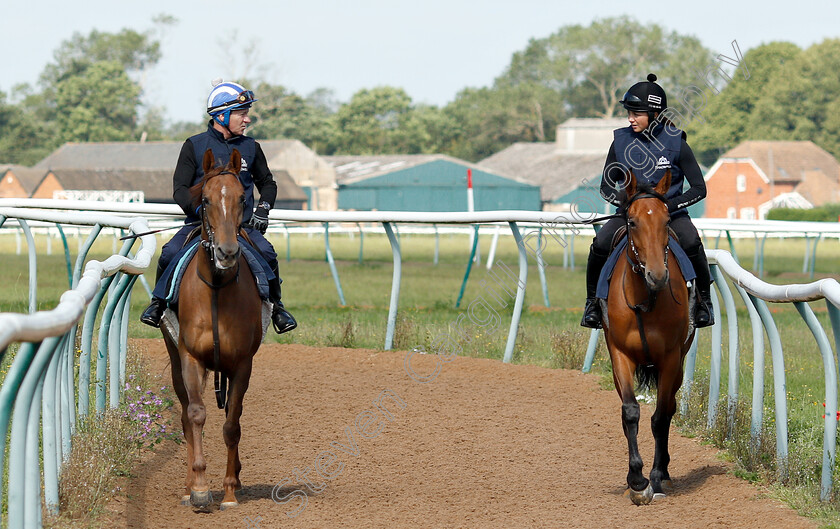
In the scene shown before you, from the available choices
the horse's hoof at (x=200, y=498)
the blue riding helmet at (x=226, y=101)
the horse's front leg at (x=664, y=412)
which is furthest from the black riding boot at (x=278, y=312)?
the horse's front leg at (x=664, y=412)

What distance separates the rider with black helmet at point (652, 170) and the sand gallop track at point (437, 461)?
1.06 m

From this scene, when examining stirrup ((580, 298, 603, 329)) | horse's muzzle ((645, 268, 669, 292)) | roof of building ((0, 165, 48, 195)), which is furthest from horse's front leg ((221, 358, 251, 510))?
roof of building ((0, 165, 48, 195))

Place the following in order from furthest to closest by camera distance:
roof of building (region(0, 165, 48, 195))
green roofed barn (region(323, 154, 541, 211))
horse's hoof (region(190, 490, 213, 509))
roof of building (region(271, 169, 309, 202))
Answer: roof of building (region(0, 165, 48, 195))
green roofed barn (region(323, 154, 541, 211))
roof of building (region(271, 169, 309, 202))
horse's hoof (region(190, 490, 213, 509))

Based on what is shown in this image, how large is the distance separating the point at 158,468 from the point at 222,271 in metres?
1.49

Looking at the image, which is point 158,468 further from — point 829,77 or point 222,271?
point 829,77

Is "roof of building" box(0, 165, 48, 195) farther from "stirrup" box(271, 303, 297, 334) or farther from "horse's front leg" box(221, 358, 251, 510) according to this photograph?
"horse's front leg" box(221, 358, 251, 510)

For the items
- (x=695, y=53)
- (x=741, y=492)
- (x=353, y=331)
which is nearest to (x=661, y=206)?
(x=741, y=492)

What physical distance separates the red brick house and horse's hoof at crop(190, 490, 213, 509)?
2964 inches

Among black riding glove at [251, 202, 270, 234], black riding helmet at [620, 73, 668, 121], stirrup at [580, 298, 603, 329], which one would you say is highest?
black riding helmet at [620, 73, 668, 121]

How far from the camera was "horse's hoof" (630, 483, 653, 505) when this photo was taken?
6148 millimetres

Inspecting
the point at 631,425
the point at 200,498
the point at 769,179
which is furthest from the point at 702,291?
the point at 769,179

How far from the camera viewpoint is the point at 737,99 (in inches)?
3440

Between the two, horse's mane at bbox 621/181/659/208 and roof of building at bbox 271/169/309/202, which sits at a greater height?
horse's mane at bbox 621/181/659/208

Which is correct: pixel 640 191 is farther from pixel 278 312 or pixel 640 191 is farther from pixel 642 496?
pixel 278 312
